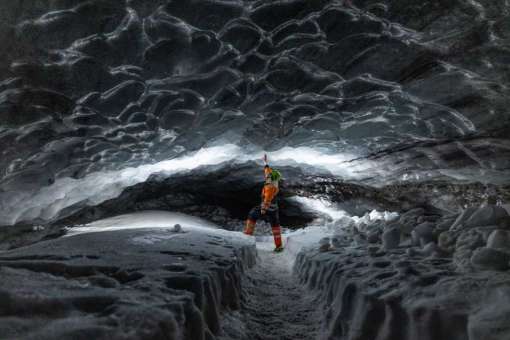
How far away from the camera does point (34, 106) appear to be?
437 centimetres

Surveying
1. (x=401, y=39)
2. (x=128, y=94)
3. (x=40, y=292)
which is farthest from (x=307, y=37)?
(x=40, y=292)

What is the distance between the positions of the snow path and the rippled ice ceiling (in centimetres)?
254

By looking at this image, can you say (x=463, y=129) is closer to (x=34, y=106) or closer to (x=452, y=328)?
(x=452, y=328)

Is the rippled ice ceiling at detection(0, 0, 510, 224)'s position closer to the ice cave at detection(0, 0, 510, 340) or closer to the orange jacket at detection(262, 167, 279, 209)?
the ice cave at detection(0, 0, 510, 340)

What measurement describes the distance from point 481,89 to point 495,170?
3307mm

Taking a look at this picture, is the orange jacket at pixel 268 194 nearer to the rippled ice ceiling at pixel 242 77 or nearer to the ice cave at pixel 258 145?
the ice cave at pixel 258 145

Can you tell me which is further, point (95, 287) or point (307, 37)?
point (307, 37)

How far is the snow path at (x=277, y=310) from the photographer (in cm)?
248

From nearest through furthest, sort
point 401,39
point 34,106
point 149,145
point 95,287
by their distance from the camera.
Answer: point 95,287 → point 401,39 → point 34,106 → point 149,145

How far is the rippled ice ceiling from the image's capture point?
3.45 meters

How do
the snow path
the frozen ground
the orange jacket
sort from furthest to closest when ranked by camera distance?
the orange jacket
the snow path
the frozen ground

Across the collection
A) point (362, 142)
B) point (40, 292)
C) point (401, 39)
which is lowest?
point (40, 292)

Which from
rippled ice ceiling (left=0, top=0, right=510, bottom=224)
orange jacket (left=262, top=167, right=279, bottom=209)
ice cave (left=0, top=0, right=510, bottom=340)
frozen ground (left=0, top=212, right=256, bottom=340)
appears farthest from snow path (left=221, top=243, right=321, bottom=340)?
orange jacket (left=262, top=167, right=279, bottom=209)

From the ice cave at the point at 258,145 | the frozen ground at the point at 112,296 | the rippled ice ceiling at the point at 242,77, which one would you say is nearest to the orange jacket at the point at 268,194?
the ice cave at the point at 258,145
